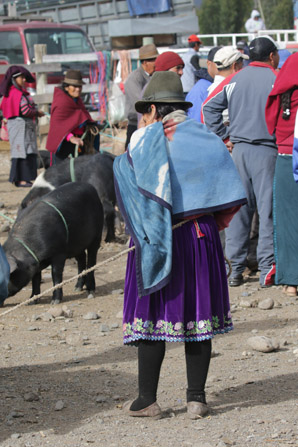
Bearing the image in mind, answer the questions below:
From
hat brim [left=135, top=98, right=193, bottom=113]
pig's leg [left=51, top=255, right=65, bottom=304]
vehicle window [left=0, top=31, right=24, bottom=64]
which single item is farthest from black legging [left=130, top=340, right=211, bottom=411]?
vehicle window [left=0, top=31, right=24, bottom=64]

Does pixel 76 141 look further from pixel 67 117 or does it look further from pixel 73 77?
pixel 73 77

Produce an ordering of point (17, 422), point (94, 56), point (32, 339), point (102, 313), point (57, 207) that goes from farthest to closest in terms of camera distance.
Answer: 1. point (94, 56)
2. point (57, 207)
3. point (102, 313)
4. point (32, 339)
5. point (17, 422)

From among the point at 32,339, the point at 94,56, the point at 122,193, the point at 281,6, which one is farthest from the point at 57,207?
the point at 281,6

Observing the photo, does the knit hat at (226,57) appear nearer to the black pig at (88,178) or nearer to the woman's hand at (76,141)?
the black pig at (88,178)

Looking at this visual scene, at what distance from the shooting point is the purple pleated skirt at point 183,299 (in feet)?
13.4

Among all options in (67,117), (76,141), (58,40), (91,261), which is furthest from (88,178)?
(58,40)

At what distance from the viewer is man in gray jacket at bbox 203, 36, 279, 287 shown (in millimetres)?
7074

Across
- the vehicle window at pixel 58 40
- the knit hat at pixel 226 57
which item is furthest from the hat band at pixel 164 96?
the vehicle window at pixel 58 40

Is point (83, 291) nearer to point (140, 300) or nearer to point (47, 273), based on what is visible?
point (47, 273)

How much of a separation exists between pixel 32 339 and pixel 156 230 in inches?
96.1

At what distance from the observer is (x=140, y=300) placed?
411cm

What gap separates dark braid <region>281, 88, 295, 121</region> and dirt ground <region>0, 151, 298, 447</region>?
1.53m

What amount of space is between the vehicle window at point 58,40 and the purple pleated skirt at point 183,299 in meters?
14.0

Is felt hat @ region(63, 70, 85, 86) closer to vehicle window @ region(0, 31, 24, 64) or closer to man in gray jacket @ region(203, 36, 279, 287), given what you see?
man in gray jacket @ region(203, 36, 279, 287)
